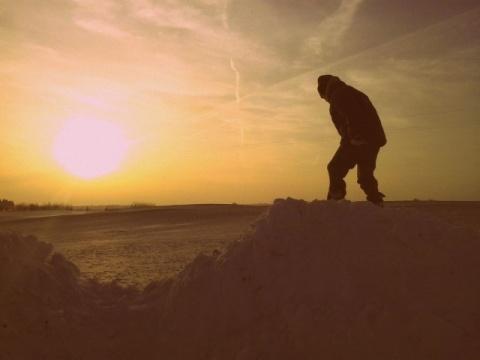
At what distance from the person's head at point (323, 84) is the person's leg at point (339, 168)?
0.78 m

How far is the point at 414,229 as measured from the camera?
3531 millimetres

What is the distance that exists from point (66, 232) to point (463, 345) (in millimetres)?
11146

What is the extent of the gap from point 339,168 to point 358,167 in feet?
0.81

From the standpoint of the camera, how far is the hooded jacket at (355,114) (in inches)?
211

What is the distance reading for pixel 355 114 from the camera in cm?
535

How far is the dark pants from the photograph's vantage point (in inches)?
214

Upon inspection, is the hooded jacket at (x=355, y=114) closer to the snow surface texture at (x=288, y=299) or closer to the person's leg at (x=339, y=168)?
the person's leg at (x=339, y=168)

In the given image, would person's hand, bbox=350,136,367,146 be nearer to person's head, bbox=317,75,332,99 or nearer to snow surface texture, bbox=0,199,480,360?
person's head, bbox=317,75,332,99

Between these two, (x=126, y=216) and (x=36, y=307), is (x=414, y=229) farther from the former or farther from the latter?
(x=126, y=216)

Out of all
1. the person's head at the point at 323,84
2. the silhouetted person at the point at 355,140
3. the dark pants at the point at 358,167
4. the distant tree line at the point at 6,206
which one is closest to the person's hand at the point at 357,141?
the silhouetted person at the point at 355,140

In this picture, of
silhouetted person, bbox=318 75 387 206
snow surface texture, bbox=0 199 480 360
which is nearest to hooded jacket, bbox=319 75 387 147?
silhouetted person, bbox=318 75 387 206

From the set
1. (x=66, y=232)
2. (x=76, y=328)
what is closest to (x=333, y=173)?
(x=76, y=328)

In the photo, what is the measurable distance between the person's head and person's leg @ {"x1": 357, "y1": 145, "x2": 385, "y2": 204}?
0.95 m

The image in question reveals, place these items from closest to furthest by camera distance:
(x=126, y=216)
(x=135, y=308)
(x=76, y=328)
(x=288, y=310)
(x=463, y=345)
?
1. (x=463, y=345)
2. (x=288, y=310)
3. (x=76, y=328)
4. (x=135, y=308)
5. (x=126, y=216)
